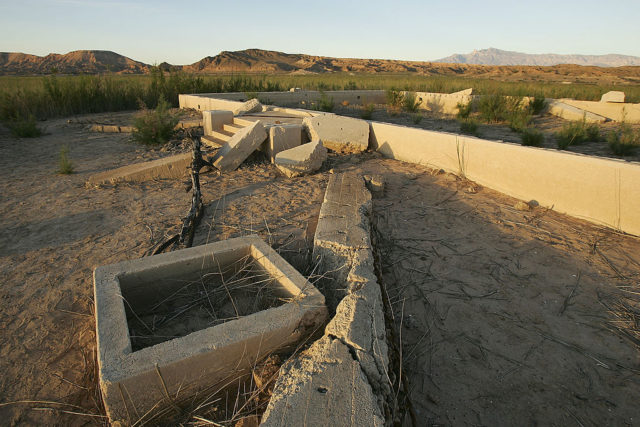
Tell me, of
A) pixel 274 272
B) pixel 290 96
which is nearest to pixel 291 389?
pixel 274 272

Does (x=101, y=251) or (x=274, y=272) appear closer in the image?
(x=274, y=272)

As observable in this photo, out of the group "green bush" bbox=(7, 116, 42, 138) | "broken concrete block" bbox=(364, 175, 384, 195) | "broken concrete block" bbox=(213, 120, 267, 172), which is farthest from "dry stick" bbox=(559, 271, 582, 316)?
"green bush" bbox=(7, 116, 42, 138)

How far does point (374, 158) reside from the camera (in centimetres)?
670

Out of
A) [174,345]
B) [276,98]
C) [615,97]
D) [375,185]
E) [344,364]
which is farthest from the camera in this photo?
[276,98]

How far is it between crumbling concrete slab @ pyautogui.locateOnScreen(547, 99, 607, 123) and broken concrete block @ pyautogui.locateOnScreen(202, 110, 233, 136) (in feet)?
29.3

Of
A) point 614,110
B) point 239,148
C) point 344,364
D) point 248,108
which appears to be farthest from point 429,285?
point 614,110

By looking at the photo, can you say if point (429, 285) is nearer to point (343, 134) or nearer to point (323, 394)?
point (323, 394)

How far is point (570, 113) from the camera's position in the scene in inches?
405

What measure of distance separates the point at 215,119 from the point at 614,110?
35.5 feet

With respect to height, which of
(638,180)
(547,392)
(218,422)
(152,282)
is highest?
(638,180)

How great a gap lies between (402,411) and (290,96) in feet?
39.2

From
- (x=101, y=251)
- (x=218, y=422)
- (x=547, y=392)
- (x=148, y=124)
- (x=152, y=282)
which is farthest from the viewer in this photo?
(x=148, y=124)

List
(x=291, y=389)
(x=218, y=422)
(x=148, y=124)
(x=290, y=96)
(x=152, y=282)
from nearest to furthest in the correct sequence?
(x=291, y=389) → (x=218, y=422) → (x=152, y=282) → (x=148, y=124) → (x=290, y=96)

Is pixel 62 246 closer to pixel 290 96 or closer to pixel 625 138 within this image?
pixel 625 138
